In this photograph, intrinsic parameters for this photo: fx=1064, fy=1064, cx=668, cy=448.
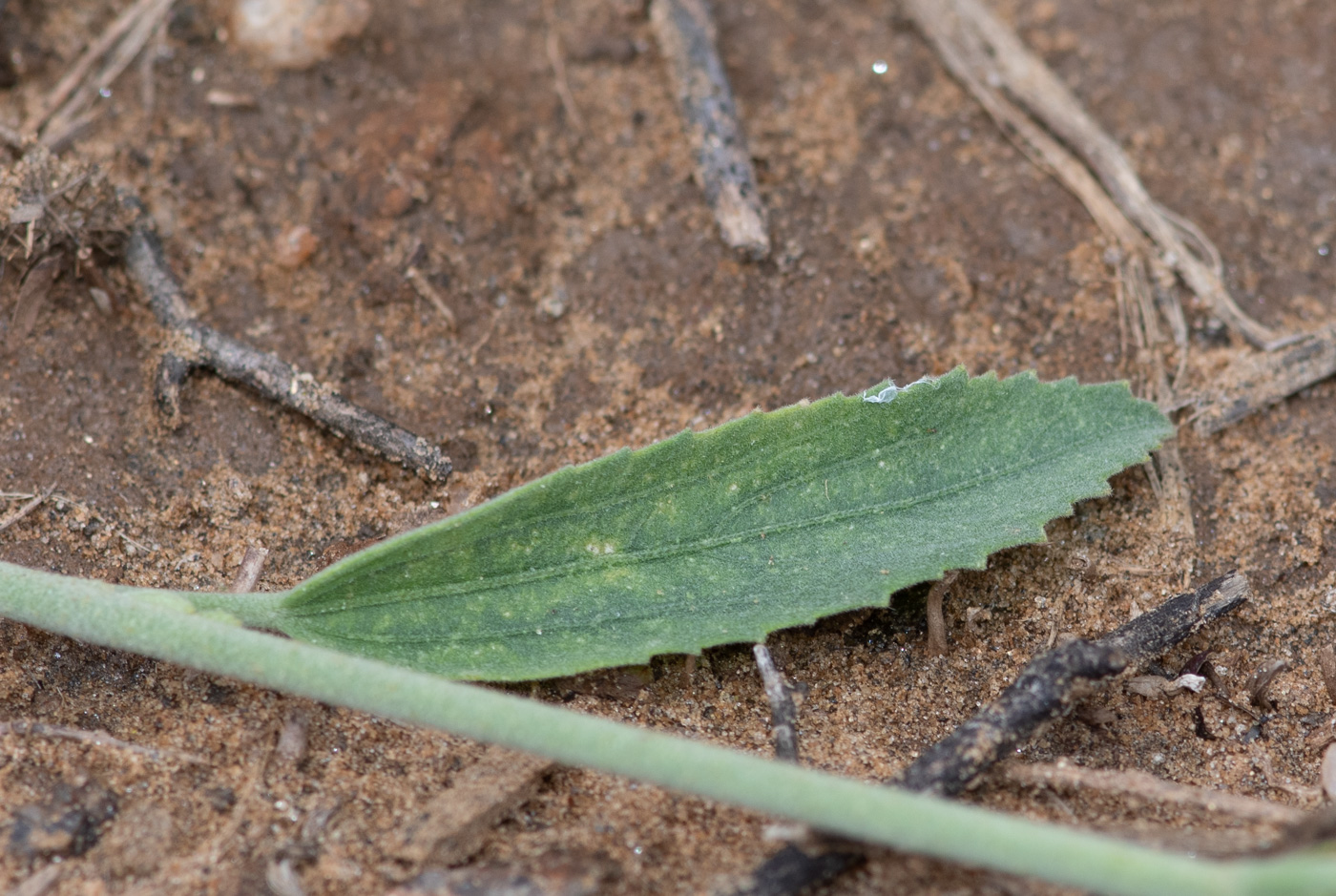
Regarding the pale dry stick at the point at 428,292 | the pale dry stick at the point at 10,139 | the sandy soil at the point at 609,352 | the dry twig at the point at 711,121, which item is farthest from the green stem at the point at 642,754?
the dry twig at the point at 711,121

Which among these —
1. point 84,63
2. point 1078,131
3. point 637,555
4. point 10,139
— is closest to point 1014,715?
point 637,555

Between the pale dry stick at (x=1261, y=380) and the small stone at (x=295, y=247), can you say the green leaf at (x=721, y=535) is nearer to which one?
the pale dry stick at (x=1261, y=380)

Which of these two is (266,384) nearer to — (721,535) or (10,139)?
(10,139)

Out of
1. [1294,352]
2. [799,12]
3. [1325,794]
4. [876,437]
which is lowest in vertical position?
[1325,794]

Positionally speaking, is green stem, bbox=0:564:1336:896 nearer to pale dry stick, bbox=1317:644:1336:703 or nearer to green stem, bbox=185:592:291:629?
green stem, bbox=185:592:291:629

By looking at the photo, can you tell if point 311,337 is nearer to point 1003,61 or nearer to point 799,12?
point 799,12

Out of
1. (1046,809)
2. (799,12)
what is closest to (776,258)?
(799,12)
